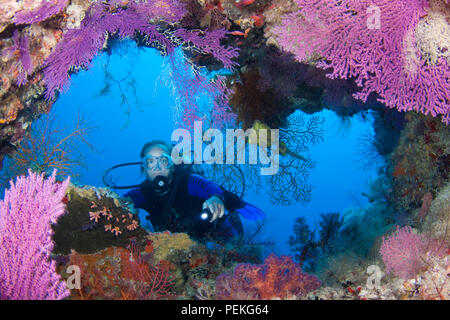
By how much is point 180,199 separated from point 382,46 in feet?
14.2

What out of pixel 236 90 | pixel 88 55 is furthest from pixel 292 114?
pixel 88 55

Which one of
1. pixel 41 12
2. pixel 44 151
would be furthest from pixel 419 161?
pixel 44 151

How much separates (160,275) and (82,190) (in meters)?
1.51

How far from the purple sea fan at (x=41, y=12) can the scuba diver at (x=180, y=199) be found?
10.1ft

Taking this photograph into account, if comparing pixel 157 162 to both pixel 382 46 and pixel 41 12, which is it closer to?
pixel 41 12

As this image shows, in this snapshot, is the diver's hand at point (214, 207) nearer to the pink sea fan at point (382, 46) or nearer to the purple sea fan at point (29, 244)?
the purple sea fan at point (29, 244)

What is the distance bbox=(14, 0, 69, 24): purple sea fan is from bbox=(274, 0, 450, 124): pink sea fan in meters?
2.90

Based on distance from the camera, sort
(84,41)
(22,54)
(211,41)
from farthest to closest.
Answer: (211,41), (84,41), (22,54)

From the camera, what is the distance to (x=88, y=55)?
346 cm

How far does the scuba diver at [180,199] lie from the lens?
4.80 m

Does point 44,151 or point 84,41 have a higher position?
point 84,41

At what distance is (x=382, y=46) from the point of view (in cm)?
276

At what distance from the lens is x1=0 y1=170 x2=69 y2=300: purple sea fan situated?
2.13 meters

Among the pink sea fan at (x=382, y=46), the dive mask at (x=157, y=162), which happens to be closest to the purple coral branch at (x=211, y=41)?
the pink sea fan at (x=382, y=46)
